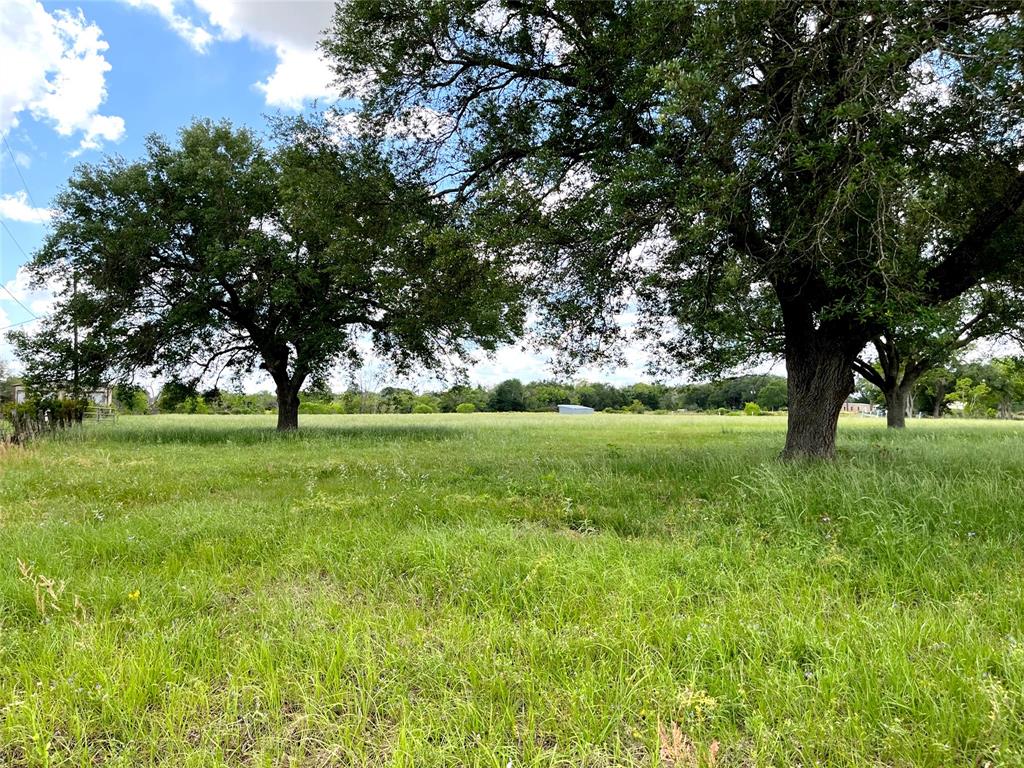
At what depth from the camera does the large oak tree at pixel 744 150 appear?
5352mm

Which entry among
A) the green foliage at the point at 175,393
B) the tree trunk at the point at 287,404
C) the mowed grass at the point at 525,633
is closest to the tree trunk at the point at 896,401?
the mowed grass at the point at 525,633

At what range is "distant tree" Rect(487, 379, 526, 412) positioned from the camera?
265 feet

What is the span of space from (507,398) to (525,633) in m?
78.1

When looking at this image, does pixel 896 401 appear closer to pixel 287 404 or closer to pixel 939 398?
pixel 287 404

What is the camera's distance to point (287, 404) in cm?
1905

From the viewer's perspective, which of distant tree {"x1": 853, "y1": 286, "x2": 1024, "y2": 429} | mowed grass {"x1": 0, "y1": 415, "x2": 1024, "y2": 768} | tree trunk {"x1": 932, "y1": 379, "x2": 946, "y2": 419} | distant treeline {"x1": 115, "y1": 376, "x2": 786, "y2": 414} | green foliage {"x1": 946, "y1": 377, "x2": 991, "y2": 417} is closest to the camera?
mowed grass {"x1": 0, "y1": 415, "x2": 1024, "y2": 768}

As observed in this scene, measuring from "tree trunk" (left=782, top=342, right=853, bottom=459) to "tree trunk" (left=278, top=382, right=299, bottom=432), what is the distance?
16.9m

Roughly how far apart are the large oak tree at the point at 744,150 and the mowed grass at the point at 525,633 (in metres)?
3.10

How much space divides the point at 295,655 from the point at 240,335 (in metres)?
18.6

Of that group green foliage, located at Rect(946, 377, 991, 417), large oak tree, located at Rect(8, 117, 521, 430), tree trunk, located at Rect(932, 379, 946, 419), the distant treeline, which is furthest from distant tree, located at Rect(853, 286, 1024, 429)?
tree trunk, located at Rect(932, 379, 946, 419)

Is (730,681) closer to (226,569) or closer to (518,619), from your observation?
(518,619)

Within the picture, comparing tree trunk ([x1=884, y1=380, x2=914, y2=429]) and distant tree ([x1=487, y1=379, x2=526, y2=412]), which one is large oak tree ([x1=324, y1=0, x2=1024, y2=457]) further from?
distant tree ([x1=487, y1=379, x2=526, y2=412])

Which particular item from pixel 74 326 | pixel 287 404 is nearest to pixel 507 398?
pixel 287 404

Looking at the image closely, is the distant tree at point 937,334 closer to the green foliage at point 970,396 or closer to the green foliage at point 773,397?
the green foliage at point 970,396
